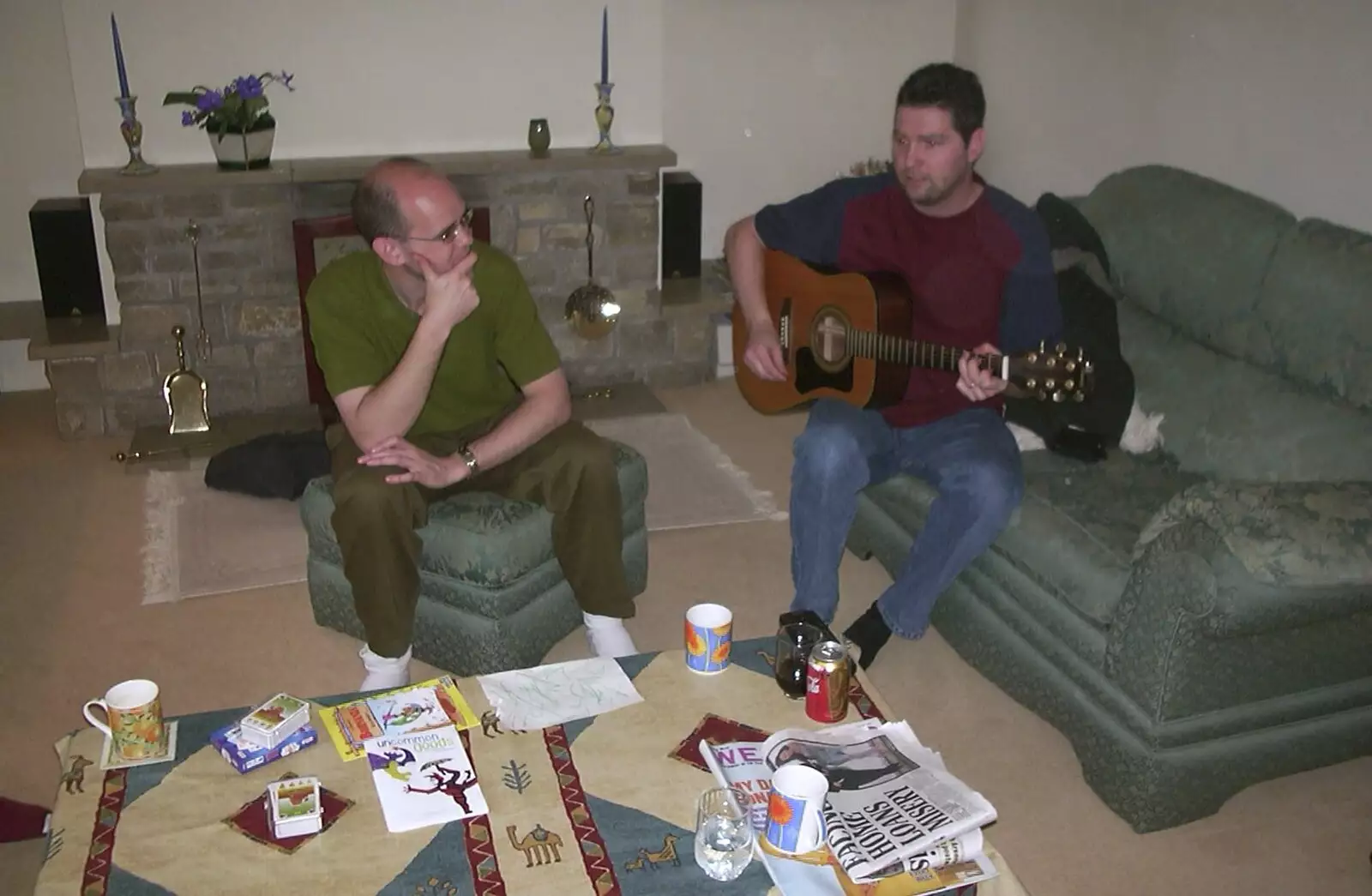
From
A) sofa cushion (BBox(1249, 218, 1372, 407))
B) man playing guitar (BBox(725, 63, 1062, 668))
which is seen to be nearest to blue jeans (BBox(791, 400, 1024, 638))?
man playing guitar (BBox(725, 63, 1062, 668))

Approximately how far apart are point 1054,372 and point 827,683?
0.80 m

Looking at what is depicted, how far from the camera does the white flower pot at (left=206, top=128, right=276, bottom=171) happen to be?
3.75m

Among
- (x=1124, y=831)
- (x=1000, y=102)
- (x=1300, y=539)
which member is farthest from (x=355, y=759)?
(x=1000, y=102)

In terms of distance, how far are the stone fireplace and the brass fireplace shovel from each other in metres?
0.11

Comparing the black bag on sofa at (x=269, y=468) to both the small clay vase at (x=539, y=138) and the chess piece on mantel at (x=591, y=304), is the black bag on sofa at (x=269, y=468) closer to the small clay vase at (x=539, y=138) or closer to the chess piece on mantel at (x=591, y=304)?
the chess piece on mantel at (x=591, y=304)

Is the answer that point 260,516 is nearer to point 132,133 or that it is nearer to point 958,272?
point 132,133

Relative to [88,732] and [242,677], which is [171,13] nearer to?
[242,677]

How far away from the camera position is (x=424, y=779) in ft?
5.48

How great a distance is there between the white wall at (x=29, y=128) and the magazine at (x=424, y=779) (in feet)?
9.90

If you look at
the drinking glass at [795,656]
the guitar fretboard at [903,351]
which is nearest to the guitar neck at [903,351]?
the guitar fretboard at [903,351]

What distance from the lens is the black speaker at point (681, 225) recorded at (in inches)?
167

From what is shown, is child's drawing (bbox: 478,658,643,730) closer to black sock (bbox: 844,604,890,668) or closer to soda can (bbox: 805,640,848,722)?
soda can (bbox: 805,640,848,722)

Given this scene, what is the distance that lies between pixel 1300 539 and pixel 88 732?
6.15 feet

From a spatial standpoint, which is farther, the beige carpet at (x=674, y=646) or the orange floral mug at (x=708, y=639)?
the beige carpet at (x=674, y=646)
